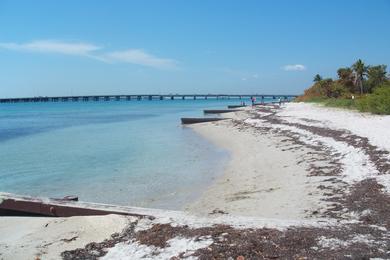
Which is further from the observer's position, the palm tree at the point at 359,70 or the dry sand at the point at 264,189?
the palm tree at the point at 359,70

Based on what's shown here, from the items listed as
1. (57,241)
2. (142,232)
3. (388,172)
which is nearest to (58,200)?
(57,241)

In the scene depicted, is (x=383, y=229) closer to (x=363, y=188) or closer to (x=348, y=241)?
(x=348, y=241)

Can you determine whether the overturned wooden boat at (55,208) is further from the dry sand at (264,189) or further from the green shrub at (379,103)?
the green shrub at (379,103)

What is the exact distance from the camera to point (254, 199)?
9.12 m

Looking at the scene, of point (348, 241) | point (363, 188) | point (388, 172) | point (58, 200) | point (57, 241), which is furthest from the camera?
point (388, 172)

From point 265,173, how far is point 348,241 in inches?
283

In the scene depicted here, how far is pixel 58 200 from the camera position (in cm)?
786

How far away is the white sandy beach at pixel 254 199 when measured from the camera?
5.87 metres

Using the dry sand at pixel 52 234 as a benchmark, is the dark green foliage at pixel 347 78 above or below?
above

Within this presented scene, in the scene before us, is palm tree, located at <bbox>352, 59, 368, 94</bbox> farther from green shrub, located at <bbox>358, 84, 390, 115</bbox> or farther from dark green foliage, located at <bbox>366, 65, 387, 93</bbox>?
green shrub, located at <bbox>358, 84, 390, 115</bbox>

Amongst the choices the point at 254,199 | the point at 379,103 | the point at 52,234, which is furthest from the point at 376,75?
the point at 52,234

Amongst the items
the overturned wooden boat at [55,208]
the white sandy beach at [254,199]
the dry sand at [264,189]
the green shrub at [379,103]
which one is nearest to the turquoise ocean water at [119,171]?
the dry sand at [264,189]

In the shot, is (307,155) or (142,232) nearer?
(142,232)

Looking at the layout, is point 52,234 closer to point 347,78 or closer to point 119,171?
point 119,171
